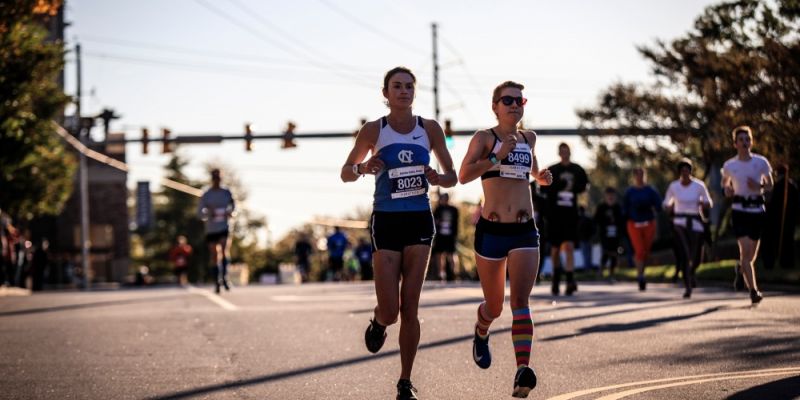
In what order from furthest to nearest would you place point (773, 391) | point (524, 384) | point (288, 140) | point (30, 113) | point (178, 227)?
1. point (178, 227)
2. point (288, 140)
3. point (30, 113)
4. point (773, 391)
5. point (524, 384)

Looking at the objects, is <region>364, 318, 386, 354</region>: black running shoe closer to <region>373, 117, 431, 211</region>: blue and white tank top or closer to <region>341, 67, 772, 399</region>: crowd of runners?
<region>341, 67, 772, 399</region>: crowd of runners

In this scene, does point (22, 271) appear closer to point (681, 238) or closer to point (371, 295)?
point (371, 295)

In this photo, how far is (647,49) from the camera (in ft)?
136

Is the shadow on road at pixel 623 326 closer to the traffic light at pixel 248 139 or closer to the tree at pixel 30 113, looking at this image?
the tree at pixel 30 113

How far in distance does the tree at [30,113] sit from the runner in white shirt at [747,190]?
41.3 ft

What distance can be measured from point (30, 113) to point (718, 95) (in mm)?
16260

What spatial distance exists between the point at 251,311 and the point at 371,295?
4247 mm

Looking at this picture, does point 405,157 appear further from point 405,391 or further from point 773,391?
point 773,391

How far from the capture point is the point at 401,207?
320 inches

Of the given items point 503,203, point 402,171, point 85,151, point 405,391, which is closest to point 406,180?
point 402,171

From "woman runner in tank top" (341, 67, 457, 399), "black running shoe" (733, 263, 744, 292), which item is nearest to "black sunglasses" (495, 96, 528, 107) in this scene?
"woman runner in tank top" (341, 67, 457, 399)

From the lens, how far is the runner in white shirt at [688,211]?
18.5 metres

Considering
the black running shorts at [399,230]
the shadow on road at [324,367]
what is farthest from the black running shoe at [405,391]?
the shadow on road at [324,367]

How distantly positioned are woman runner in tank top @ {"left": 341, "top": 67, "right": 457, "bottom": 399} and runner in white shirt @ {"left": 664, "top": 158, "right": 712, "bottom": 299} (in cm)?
1086
